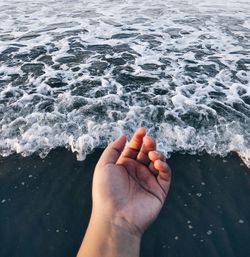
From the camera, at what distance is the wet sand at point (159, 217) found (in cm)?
417

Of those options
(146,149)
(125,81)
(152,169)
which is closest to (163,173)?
(152,169)

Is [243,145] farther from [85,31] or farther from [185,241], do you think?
[85,31]

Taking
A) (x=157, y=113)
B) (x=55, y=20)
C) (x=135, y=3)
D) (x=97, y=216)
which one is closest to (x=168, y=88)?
(x=157, y=113)

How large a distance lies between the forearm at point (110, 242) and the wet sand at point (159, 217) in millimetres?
1259

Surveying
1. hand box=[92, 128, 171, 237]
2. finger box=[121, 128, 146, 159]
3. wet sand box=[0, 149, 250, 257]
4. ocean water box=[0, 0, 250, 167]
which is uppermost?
finger box=[121, 128, 146, 159]

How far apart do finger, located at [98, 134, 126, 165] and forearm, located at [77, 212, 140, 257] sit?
24.5 inches

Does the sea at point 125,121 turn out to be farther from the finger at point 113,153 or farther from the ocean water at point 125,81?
the finger at point 113,153

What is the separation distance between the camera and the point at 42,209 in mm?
4680

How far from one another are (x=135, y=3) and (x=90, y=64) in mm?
9008

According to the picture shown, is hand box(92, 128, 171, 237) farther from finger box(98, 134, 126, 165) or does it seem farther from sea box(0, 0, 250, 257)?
sea box(0, 0, 250, 257)

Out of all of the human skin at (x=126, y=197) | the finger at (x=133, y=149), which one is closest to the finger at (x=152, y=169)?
the human skin at (x=126, y=197)

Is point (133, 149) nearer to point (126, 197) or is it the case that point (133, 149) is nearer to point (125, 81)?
point (126, 197)

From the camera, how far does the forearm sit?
115 inches

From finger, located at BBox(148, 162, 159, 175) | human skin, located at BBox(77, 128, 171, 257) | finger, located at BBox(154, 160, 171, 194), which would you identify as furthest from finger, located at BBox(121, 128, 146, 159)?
finger, located at BBox(154, 160, 171, 194)
